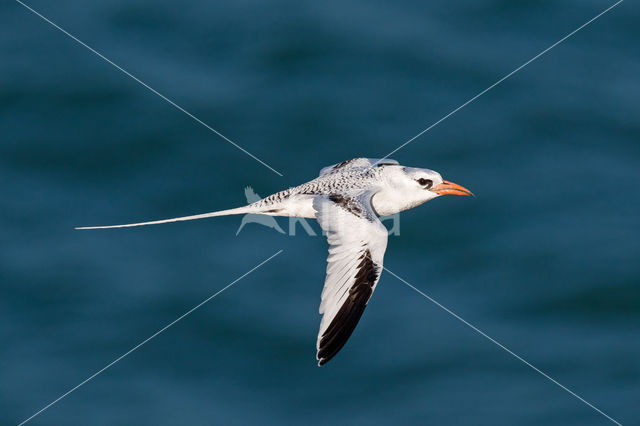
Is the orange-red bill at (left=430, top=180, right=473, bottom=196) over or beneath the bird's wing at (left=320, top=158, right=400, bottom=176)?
beneath

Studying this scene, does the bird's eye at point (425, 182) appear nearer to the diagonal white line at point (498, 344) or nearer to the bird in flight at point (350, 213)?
the bird in flight at point (350, 213)

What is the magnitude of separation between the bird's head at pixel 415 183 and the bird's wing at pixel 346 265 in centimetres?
122

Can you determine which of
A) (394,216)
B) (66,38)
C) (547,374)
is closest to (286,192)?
(394,216)

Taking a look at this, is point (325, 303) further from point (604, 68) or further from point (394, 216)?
point (604, 68)

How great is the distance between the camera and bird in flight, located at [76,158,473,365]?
1420cm

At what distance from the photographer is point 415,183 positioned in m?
16.8

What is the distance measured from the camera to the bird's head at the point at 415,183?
660 inches

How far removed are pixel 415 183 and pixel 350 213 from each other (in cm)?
188

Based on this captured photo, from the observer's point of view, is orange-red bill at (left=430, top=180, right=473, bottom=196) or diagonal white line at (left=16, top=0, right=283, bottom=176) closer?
orange-red bill at (left=430, top=180, right=473, bottom=196)

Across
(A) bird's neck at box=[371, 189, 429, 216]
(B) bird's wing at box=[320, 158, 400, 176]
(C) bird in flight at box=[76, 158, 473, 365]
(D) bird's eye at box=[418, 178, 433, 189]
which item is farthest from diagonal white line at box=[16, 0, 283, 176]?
(D) bird's eye at box=[418, 178, 433, 189]

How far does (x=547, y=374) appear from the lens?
18.5m

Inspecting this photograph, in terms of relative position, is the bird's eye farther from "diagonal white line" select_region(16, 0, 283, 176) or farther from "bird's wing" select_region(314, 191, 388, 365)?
"diagonal white line" select_region(16, 0, 283, 176)

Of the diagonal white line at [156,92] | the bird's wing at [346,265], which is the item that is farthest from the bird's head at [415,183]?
the diagonal white line at [156,92]

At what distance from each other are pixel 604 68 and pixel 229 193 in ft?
27.4
